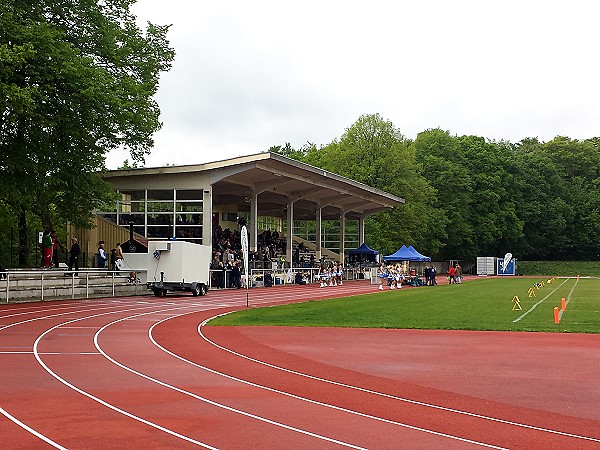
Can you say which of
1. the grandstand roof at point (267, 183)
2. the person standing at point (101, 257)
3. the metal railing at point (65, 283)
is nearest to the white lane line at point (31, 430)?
the metal railing at point (65, 283)

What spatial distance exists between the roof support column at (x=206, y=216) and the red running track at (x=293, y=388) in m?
24.9

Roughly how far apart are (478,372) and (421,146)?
85883 mm

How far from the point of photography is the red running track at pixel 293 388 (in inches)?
357

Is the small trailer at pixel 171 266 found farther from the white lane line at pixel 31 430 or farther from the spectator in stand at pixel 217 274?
the white lane line at pixel 31 430

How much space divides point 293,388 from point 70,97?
67.9 ft

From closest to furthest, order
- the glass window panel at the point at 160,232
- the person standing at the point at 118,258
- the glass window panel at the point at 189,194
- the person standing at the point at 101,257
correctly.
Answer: the person standing at the point at 118,258 → the person standing at the point at 101,257 → the glass window panel at the point at 189,194 → the glass window panel at the point at 160,232

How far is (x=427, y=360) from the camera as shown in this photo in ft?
52.4

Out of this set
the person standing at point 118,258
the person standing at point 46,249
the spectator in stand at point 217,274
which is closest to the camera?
the person standing at point 46,249

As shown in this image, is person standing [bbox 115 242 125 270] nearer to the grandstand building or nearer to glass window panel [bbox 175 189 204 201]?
the grandstand building

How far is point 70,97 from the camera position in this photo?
29.9 m

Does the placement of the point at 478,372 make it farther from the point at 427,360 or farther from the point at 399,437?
the point at 399,437

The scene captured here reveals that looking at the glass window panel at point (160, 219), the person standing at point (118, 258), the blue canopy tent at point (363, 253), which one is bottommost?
the person standing at point (118, 258)

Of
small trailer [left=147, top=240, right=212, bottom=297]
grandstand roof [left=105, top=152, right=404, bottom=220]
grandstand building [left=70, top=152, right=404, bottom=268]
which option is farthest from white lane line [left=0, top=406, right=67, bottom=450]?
grandstand roof [left=105, top=152, right=404, bottom=220]

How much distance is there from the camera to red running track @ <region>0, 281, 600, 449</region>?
9.07 metres
